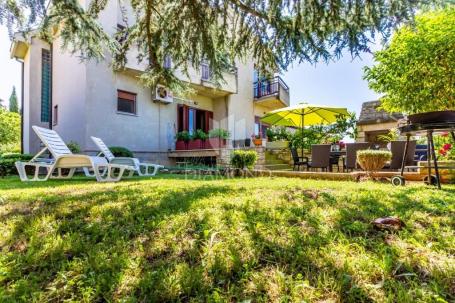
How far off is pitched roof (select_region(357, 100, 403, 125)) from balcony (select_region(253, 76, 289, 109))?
4.95m

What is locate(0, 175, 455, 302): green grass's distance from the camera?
156 centimetres

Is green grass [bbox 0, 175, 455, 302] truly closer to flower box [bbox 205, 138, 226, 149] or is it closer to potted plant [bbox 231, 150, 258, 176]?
potted plant [bbox 231, 150, 258, 176]

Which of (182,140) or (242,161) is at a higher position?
(182,140)

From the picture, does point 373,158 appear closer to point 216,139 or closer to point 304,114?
point 304,114

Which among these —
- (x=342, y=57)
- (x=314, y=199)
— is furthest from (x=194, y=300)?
(x=342, y=57)

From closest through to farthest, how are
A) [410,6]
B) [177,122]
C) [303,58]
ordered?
[410,6], [303,58], [177,122]

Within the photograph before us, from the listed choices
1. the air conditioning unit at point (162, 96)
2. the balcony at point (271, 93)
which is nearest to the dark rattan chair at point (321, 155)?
the air conditioning unit at point (162, 96)

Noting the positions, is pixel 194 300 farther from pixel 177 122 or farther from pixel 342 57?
pixel 177 122

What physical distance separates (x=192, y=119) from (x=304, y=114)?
689cm

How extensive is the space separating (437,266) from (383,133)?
15.4m

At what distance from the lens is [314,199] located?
3.24 metres

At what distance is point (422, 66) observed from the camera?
7.16 m

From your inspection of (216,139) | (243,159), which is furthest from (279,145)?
(243,159)

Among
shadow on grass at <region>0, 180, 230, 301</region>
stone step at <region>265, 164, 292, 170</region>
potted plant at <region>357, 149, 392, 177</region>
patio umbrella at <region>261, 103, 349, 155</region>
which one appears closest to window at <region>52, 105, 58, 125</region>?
patio umbrella at <region>261, 103, 349, 155</region>
